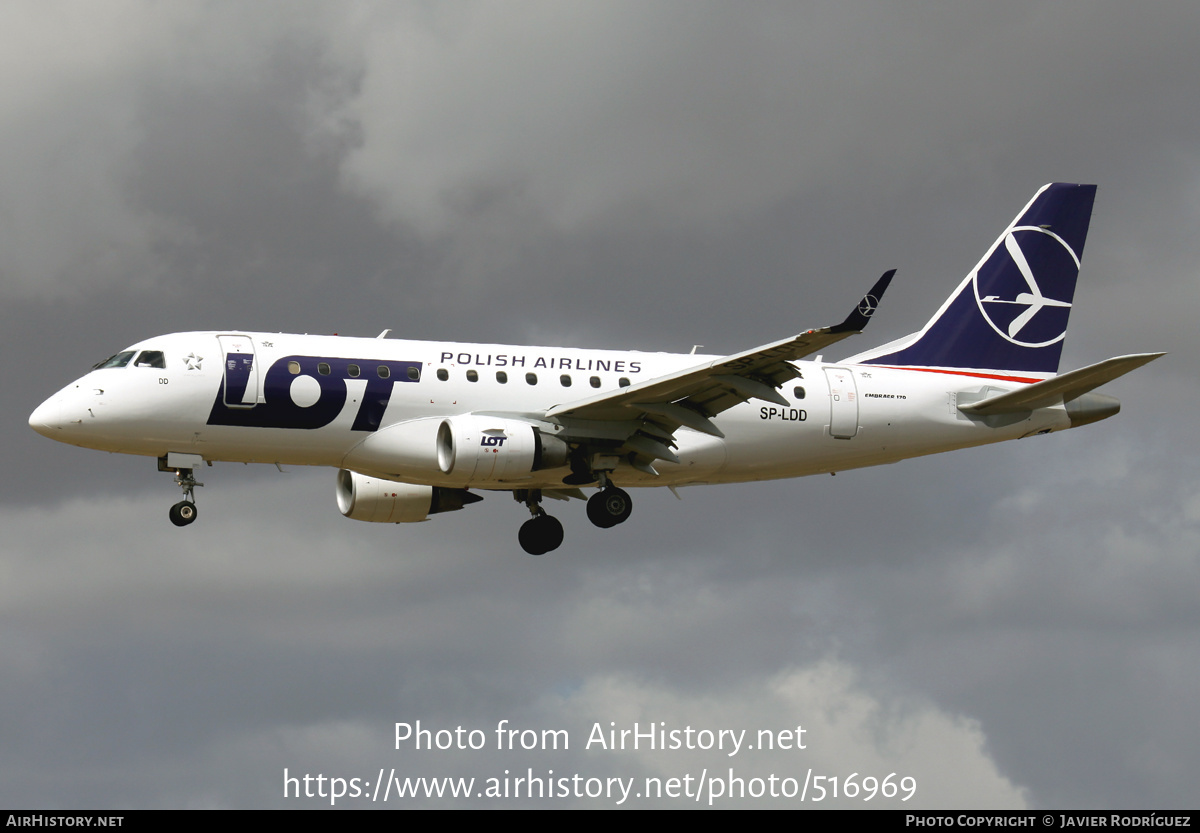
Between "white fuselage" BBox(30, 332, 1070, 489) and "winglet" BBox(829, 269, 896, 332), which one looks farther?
"white fuselage" BBox(30, 332, 1070, 489)

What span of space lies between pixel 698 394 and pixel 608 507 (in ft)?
14.5

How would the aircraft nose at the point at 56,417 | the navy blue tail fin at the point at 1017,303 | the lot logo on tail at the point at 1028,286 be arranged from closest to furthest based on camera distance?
the aircraft nose at the point at 56,417 < the navy blue tail fin at the point at 1017,303 < the lot logo on tail at the point at 1028,286

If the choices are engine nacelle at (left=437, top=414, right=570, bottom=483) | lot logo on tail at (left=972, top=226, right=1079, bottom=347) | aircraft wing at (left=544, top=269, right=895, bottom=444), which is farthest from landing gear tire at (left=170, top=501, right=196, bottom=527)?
lot logo on tail at (left=972, top=226, right=1079, bottom=347)

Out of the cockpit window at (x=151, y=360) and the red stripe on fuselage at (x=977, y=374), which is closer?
the cockpit window at (x=151, y=360)

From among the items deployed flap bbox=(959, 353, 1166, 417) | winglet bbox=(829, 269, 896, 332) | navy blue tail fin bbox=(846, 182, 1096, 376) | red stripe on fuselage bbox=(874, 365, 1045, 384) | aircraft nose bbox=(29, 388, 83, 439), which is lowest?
winglet bbox=(829, 269, 896, 332)

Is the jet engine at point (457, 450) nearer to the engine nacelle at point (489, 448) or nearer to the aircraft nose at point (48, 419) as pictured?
the engine nacelle at point (489, 448)

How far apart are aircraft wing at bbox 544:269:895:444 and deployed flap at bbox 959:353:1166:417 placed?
7462 mm

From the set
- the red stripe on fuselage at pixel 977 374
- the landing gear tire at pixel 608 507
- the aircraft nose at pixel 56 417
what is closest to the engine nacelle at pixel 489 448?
the landing gear tire at pixel 608 507

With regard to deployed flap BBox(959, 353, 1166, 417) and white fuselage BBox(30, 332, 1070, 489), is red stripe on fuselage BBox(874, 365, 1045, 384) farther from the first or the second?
deployed flap BBox(959, 353, 1166, 417)

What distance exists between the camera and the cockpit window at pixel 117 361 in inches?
1590

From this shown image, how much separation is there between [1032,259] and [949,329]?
4.32 m

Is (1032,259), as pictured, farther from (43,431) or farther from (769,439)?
(43,431)

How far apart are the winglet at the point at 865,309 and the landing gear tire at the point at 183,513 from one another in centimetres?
1726

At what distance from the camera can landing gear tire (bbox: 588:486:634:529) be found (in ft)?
142
